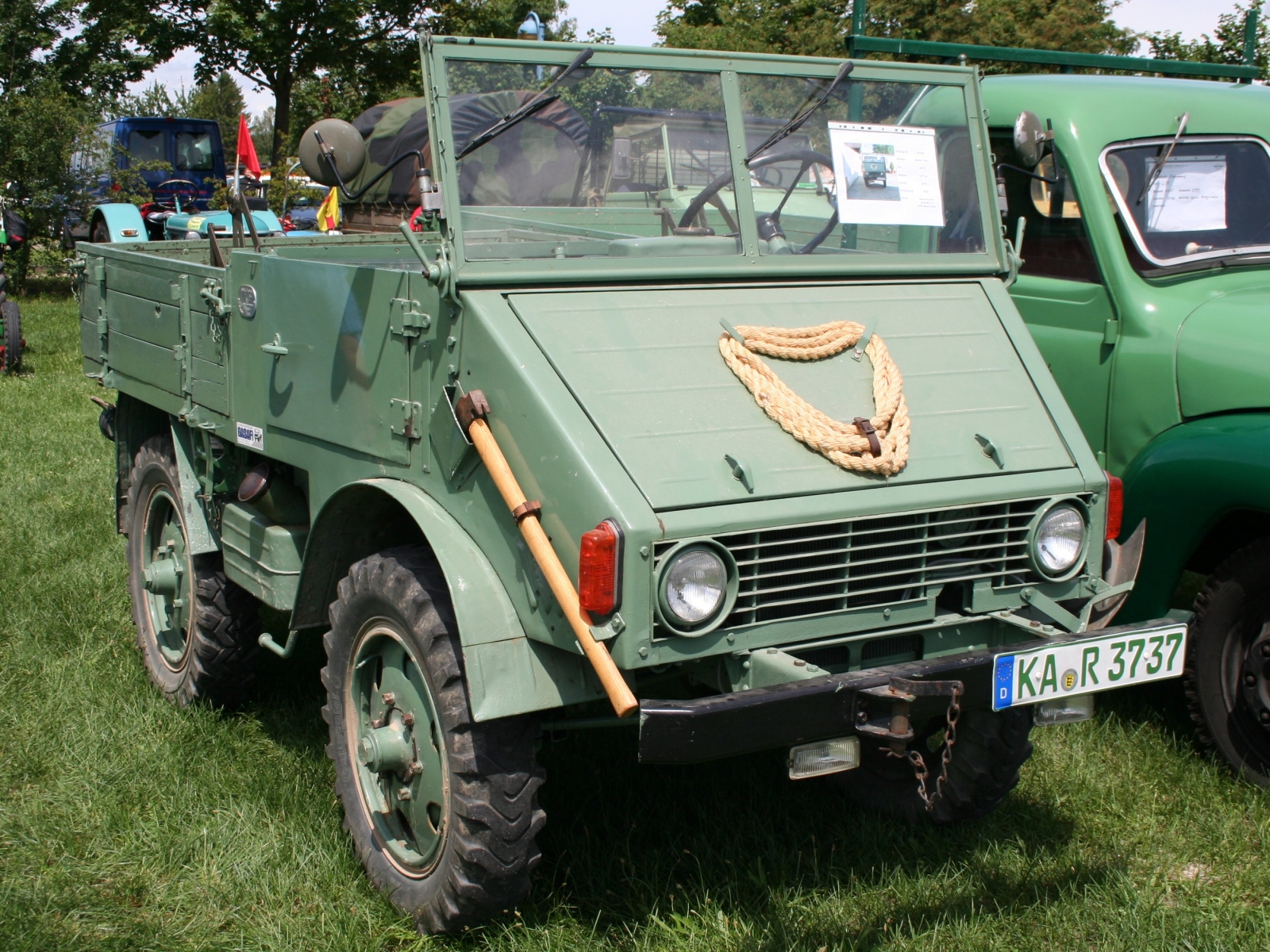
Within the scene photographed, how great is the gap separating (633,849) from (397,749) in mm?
884

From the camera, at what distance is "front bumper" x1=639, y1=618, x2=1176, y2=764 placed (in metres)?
2.78

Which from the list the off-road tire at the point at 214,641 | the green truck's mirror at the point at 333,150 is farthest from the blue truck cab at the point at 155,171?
the green truck's mirror at the point at 333,150

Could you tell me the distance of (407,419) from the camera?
11.8ft

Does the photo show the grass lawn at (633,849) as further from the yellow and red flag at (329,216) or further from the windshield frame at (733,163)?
the yellow and red flag at (329,216)

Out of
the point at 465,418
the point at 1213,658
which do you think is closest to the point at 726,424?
the point at 465,418

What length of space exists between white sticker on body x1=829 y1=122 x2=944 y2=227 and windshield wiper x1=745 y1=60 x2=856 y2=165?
8cm

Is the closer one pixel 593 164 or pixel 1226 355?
→ pixel 593 164

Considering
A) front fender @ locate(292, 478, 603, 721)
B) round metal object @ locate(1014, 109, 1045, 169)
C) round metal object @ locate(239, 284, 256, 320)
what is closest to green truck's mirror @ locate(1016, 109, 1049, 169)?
round metal object @ locate(1014, 109, 1045, 169)

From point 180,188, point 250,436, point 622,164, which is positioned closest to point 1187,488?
point 622,164

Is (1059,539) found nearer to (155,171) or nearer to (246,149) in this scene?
(246,149)

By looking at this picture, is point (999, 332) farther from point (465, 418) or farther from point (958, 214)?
point (465, 418)

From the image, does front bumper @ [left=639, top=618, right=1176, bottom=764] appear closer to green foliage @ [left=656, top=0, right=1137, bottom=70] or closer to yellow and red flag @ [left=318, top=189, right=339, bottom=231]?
yellow and red flag @ [left=318, top=189, right=339, bottom=231]

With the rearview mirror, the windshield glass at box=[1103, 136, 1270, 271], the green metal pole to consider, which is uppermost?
the green metal pole

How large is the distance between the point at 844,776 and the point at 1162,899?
1.05 metres
